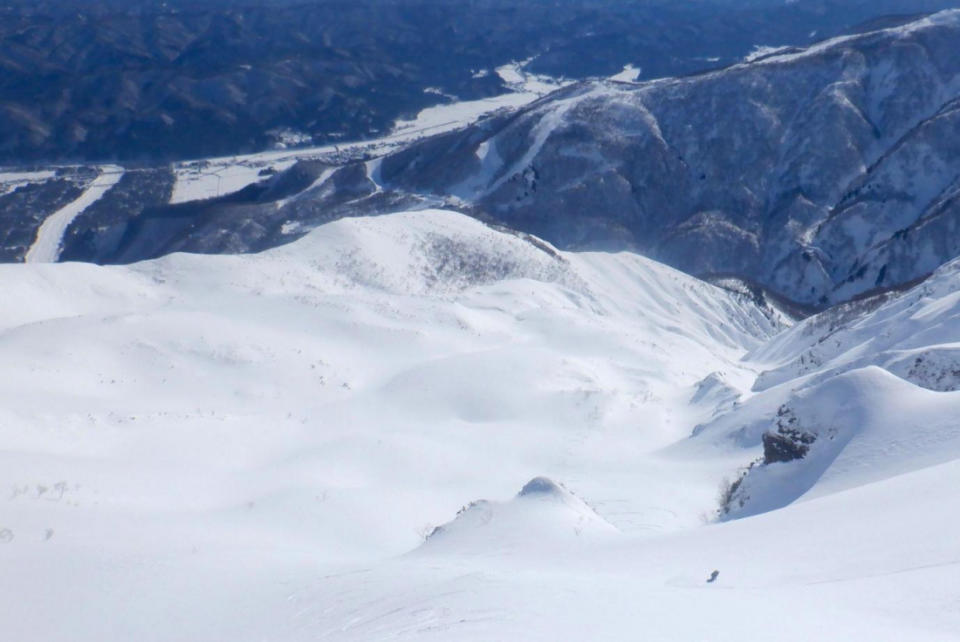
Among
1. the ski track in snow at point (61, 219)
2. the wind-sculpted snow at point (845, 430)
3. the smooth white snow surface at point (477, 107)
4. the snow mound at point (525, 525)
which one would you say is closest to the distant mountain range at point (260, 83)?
the smooth white snow surface at point (477, 107)

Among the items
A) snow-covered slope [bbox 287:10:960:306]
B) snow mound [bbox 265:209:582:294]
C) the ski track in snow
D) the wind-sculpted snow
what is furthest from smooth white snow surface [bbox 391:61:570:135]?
the wind-sculpted snow

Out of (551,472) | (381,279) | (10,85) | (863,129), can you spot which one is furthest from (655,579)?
(10,85)

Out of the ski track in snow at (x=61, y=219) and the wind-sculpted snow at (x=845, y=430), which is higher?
the wind-sculpted snow at (x=845, y=430)

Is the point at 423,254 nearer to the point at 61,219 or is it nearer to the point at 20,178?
the point at 61,219

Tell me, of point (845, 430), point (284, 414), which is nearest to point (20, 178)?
point (284, 414)

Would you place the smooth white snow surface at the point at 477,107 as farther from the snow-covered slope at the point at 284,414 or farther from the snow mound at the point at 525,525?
the snow mound at the point at 525,525

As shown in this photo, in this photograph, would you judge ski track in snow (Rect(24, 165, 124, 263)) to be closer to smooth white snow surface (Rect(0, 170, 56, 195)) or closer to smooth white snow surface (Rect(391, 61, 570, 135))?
smooth white snow surface (Rect(0, 170, 56, 195))
